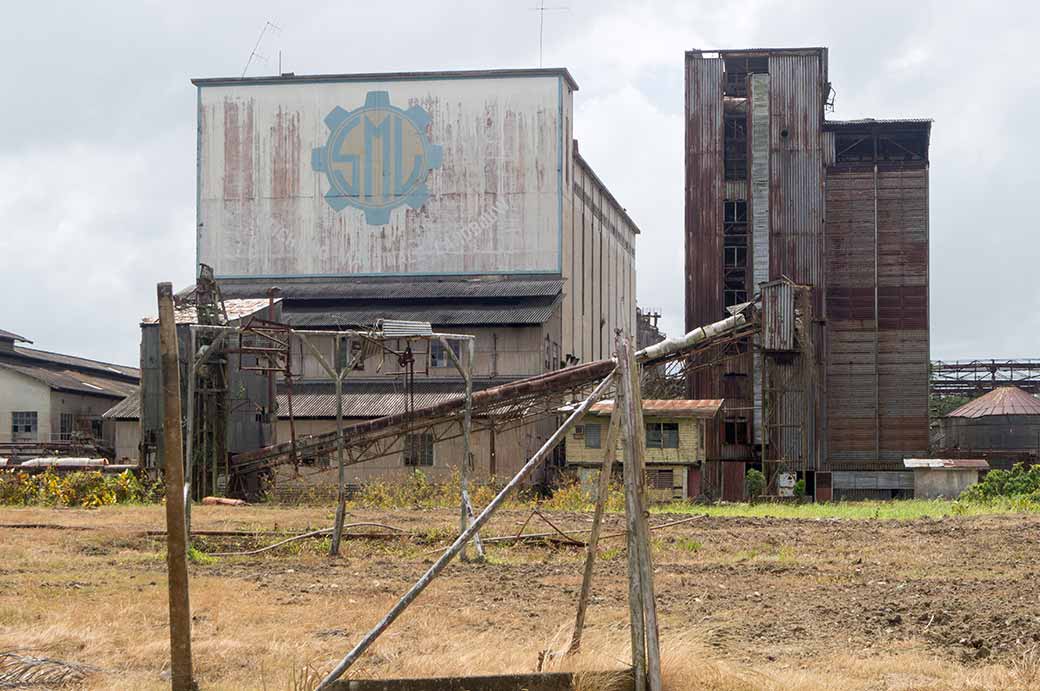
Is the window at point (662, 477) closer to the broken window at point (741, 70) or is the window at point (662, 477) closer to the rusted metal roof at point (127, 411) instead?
the broken window at point (741, 70)

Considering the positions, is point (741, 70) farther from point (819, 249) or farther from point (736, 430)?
point (736, 430)

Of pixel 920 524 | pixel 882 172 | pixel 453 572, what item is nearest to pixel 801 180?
pixel 882 172

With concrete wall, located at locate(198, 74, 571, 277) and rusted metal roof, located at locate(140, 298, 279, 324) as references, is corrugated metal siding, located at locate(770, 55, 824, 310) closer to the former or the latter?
concrete wall, located at locate(198, 74, 571, 277)

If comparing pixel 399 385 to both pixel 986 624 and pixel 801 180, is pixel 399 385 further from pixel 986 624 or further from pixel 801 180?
pixel 986 624

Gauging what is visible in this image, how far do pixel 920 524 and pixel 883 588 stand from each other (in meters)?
9.35

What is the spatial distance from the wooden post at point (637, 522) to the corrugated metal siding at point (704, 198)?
38.4 m

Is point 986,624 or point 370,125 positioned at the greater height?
point 370,125

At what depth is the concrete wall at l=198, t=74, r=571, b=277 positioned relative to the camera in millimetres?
51062

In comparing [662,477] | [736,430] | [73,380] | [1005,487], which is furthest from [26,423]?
[1005,487]

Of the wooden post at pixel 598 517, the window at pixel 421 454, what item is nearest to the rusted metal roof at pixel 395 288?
the window at pixel 421 454

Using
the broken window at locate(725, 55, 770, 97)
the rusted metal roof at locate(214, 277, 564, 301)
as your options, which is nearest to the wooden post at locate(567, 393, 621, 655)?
the rusted metal roof at locate(214, 277, 564, 301)

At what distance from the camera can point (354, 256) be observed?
2044 inches

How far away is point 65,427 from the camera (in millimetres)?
56594

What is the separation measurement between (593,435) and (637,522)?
29.9m
